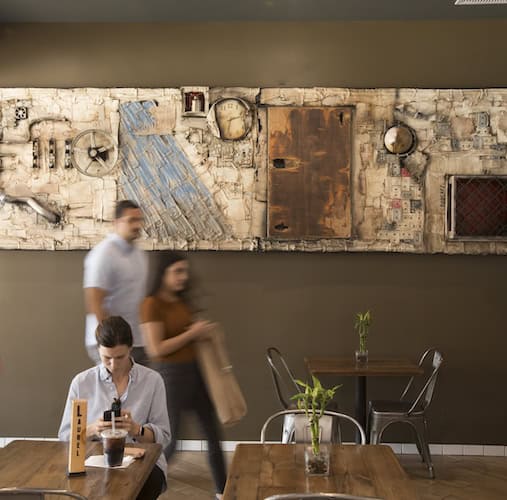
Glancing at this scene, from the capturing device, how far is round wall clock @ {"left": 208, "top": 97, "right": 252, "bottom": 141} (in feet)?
18.5

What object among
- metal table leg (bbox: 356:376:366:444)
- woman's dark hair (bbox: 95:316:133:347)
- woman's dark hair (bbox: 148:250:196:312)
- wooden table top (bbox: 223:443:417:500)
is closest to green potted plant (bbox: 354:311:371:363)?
metal table leg (bbox: 356:376:366:444)

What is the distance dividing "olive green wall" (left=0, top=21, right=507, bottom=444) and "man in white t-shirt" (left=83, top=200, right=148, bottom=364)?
1.05 meters

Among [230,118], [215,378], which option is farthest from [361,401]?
[230,118]

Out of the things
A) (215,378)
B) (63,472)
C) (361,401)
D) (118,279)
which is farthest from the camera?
(361,401)

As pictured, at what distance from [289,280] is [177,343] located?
6.02 feet

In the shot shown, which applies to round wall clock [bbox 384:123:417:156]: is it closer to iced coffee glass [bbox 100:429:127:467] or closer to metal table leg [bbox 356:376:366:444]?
metal table leg [bbox 356:376:366:444]

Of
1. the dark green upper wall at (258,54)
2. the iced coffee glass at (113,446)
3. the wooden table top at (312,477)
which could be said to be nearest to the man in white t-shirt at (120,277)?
the dark green upper wall at (258,54)

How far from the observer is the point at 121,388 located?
318cm

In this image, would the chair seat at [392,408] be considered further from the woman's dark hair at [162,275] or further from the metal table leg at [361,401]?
the woman's dark hair at [162,275]

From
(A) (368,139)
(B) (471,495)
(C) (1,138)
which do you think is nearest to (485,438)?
(B) (471,495)

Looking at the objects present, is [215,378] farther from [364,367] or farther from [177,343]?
[364,367]

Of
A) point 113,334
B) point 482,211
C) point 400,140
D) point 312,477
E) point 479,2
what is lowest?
point 312,477

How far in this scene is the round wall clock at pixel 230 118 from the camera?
5.65m

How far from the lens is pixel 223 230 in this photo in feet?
18.5
